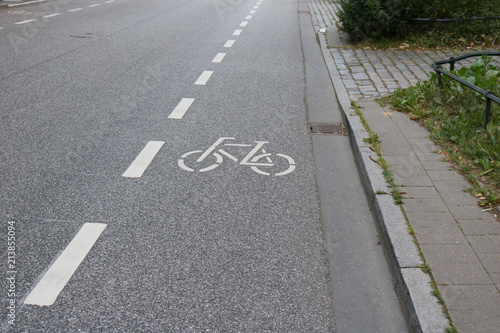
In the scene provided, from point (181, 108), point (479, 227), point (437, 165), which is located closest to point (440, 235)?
point (479, 227)

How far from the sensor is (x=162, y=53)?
11016mm

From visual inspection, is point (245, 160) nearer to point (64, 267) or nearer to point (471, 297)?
point (64, 267)

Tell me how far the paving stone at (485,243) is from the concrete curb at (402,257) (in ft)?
1.38

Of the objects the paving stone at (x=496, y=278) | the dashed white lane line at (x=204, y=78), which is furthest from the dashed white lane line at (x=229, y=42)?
the paving stone at (x=496, y=278)

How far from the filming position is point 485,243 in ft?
11.9

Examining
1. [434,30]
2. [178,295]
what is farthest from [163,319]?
[434,30]

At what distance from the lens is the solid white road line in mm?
5070

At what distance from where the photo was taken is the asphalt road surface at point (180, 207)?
3.16m

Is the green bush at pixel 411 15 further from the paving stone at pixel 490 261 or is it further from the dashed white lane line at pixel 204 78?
the paving stone at pixel 490 261

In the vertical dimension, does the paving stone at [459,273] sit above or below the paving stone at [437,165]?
above

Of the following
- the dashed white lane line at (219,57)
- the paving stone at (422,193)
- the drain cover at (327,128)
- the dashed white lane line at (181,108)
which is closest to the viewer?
the paving stone at (422,193)

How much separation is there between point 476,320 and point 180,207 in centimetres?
248

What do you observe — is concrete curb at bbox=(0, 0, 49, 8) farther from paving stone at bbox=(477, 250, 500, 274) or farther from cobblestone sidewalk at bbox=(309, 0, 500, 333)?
paving stone at bbox=(477, 250, 500, 274)

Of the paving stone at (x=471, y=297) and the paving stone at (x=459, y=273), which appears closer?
the paving stone at (x=471, y=297)
